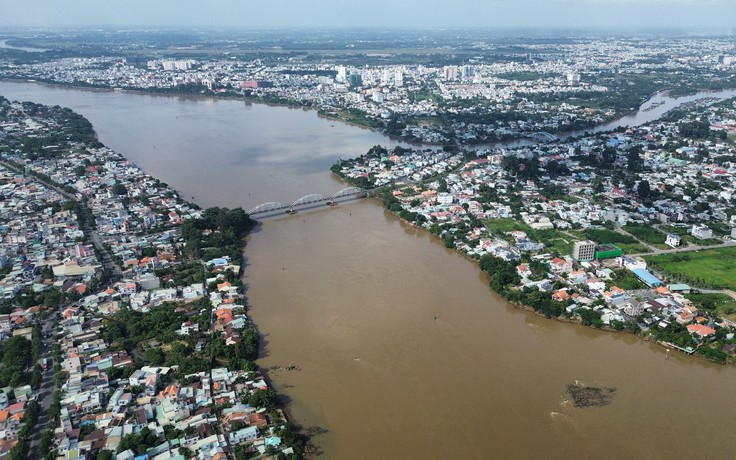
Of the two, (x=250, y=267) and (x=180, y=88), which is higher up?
(x=180, y=88)

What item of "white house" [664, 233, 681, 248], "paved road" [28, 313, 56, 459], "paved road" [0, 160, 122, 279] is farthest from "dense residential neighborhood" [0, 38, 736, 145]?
"paved road" [28, 313, 56, 459]

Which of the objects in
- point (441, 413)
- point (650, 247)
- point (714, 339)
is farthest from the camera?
point (650, 247)

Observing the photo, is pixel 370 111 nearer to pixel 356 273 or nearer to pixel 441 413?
pixel 356 273

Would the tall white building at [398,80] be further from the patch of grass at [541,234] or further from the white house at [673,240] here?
the white house at [673,240]

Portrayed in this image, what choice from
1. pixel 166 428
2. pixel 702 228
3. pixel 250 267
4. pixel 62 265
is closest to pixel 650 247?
pixel 702 228

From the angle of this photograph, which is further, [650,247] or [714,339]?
[650,247]

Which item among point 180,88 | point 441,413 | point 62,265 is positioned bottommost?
point 441,413

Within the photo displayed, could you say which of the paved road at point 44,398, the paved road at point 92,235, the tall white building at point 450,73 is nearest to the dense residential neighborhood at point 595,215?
the paved road at point 92,235
